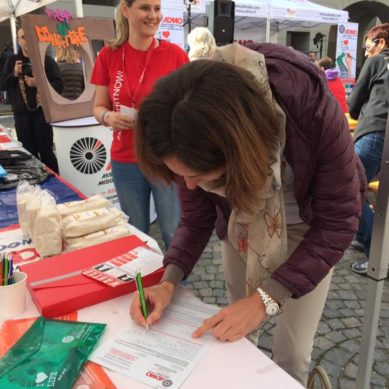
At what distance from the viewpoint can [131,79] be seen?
1.77 meters

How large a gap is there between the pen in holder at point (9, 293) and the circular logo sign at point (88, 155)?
1999mm

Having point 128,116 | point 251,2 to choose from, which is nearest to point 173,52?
point 128,116

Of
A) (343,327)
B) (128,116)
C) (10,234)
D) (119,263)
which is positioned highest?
(128,116)

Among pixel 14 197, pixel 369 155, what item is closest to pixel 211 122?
pixel 14 197

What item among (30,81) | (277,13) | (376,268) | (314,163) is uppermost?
(277,13)

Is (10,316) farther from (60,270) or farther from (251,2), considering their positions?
(251,2)

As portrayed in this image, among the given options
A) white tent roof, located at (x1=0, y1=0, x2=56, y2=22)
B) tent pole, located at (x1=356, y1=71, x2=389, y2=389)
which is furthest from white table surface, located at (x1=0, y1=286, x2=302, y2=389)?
white tent roof, located at (x1=0, y1=0, x2=56, y2=22)

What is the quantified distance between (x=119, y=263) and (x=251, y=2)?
257 inches

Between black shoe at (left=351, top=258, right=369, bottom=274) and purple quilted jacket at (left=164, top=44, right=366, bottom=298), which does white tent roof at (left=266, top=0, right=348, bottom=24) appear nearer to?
black shoe at (left=351, top=258, right=369, bottom=274)

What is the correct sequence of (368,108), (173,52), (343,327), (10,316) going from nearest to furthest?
(10,316), (173,52), (343,327), (368,108)

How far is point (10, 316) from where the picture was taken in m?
0.94

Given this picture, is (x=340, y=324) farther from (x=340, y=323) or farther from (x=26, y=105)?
(x=26, y=105)

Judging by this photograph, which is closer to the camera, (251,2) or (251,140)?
(251,140)

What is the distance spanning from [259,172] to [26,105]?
3243 millimetres
